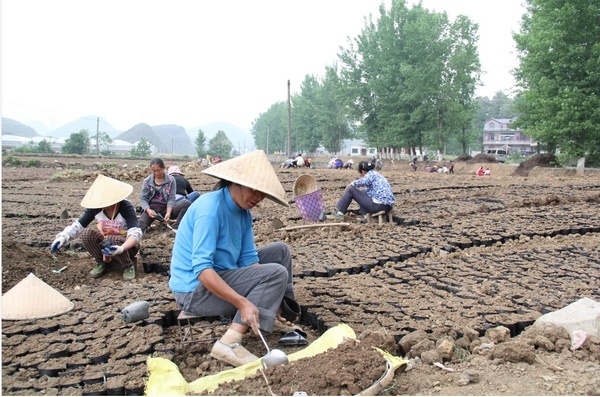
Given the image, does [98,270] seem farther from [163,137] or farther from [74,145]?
[163,137]

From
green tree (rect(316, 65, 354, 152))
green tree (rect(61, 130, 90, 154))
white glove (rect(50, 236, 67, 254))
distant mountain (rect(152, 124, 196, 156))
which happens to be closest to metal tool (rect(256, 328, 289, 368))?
white glove (rect(50, 236, 67, 254))

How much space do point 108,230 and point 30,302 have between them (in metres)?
1.46

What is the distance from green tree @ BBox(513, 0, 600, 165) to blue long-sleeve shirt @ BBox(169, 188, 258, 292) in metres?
19.9

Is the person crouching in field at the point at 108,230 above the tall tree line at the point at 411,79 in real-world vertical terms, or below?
below

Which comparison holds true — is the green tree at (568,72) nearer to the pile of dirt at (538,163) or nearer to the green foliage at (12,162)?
the pile of dirt at (538,163)

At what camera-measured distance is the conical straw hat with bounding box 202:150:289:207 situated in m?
3.11

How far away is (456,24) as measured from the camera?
3478 centimetres

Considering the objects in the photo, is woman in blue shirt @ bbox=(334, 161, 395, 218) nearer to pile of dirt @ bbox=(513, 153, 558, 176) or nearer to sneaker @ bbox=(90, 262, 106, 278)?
Answer: sneaker @ bbox=(90, 262, 106, 278)

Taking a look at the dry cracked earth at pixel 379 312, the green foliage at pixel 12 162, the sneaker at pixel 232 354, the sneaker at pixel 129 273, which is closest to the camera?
the dry cracked earth at pixel 379 312

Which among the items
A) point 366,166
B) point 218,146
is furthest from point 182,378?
point 218,146

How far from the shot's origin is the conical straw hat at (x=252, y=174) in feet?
10.2

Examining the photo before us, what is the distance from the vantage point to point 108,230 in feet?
17.3

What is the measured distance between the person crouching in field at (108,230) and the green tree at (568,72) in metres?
19.2

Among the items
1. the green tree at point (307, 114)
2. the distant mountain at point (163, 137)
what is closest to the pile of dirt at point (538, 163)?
the green tree at point (307, 114)
